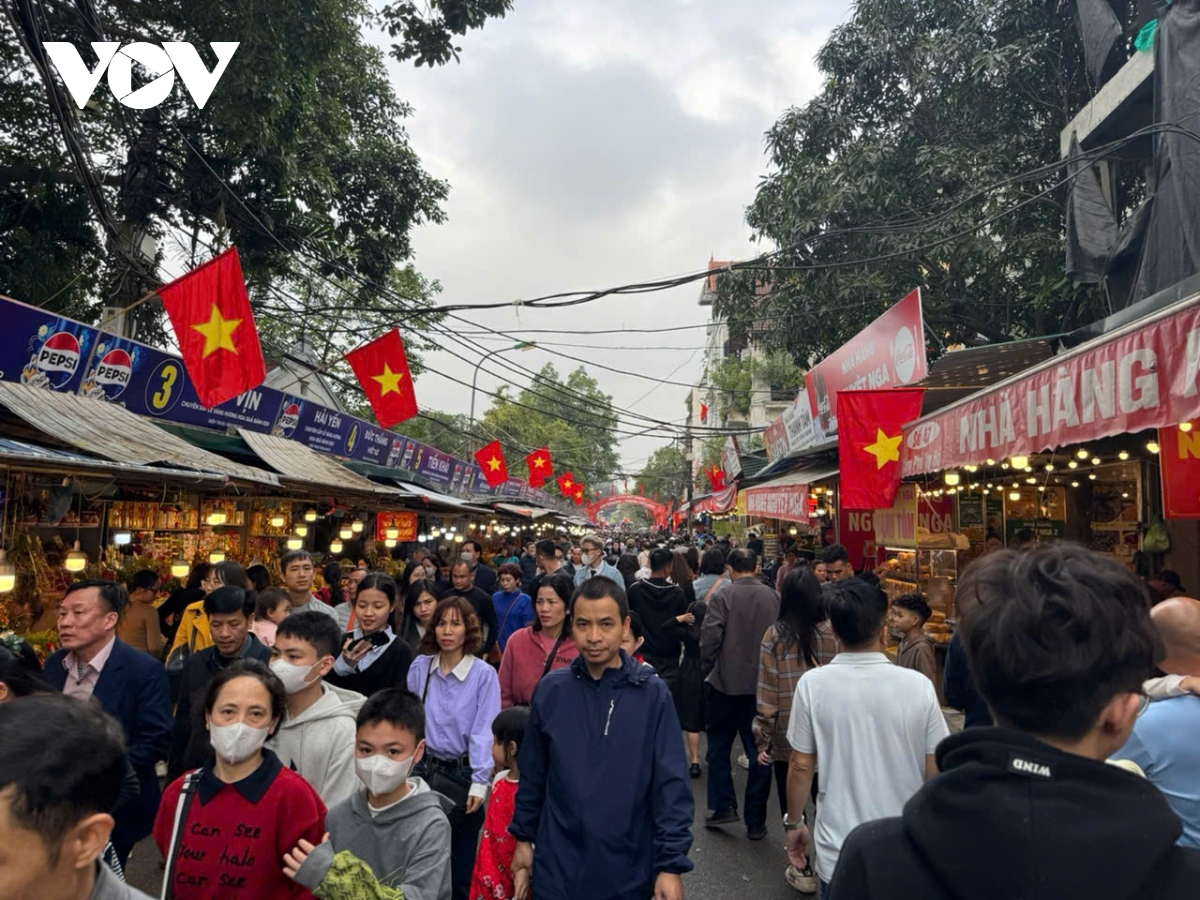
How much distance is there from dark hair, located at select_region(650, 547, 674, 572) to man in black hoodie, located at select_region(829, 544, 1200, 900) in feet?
19.6

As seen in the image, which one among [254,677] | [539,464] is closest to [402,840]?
[254,677]

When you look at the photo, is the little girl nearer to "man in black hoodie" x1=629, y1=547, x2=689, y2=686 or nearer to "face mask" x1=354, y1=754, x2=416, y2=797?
"face mask" x1=354, y1=754, x2=416, y2=797

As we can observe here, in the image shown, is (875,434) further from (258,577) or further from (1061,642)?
(1061,642)

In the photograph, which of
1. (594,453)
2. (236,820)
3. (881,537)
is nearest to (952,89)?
(881,537)

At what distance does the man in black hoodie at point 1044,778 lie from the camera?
1154 millimetres

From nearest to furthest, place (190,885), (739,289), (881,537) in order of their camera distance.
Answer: (190,885) < (881,537) < (739,289)

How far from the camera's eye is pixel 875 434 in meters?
8.16

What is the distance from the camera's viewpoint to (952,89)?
1550 cm

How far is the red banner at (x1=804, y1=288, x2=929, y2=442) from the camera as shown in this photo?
28.0 ft

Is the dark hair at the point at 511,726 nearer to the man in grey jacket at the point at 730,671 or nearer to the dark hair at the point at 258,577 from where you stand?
the man in grey jacket at the point at 730,671

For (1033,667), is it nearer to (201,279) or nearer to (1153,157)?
(201,279)

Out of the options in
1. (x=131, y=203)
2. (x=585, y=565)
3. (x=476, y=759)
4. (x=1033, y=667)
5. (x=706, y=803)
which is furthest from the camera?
(x=131, y=203)

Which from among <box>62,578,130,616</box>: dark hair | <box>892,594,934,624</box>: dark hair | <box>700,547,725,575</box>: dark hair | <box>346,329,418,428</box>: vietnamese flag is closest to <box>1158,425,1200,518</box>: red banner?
<box>892,594,934,624</box>: dark hair

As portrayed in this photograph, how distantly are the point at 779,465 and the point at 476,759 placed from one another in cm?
1274
